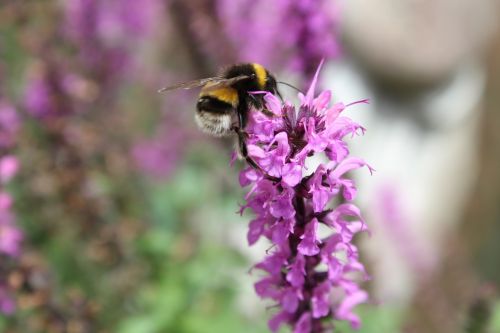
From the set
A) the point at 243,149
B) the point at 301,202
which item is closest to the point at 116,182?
the point at 243,149

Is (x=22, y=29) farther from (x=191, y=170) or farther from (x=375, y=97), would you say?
(x=375, y=97)

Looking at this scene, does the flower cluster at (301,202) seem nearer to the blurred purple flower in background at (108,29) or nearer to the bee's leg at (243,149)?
the bee's leg at (243,149)

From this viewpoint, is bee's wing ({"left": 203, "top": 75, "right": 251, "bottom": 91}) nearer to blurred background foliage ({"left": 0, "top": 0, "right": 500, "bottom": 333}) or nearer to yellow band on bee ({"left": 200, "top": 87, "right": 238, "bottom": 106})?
yellow band on bee ({"left": 200, "top": 87, "right": 238, "bottom": 106})

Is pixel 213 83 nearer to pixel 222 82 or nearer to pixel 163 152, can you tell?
pixel 222 82

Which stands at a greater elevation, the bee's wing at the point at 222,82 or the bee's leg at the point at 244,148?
the bee's wing at the point at 222,82

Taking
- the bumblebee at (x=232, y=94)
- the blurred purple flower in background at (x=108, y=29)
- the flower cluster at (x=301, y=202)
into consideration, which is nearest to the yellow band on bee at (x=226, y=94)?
the bumblebee at (x=232, y=94)

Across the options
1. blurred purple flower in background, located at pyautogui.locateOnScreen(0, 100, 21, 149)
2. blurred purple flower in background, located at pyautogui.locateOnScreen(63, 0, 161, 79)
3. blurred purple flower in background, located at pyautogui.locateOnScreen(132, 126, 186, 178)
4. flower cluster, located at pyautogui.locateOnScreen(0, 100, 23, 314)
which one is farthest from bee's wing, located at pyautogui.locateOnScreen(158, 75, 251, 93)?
blurred purple flower in background, located at pyautogui.locateOnScreen(132, 126, 186, 178)
